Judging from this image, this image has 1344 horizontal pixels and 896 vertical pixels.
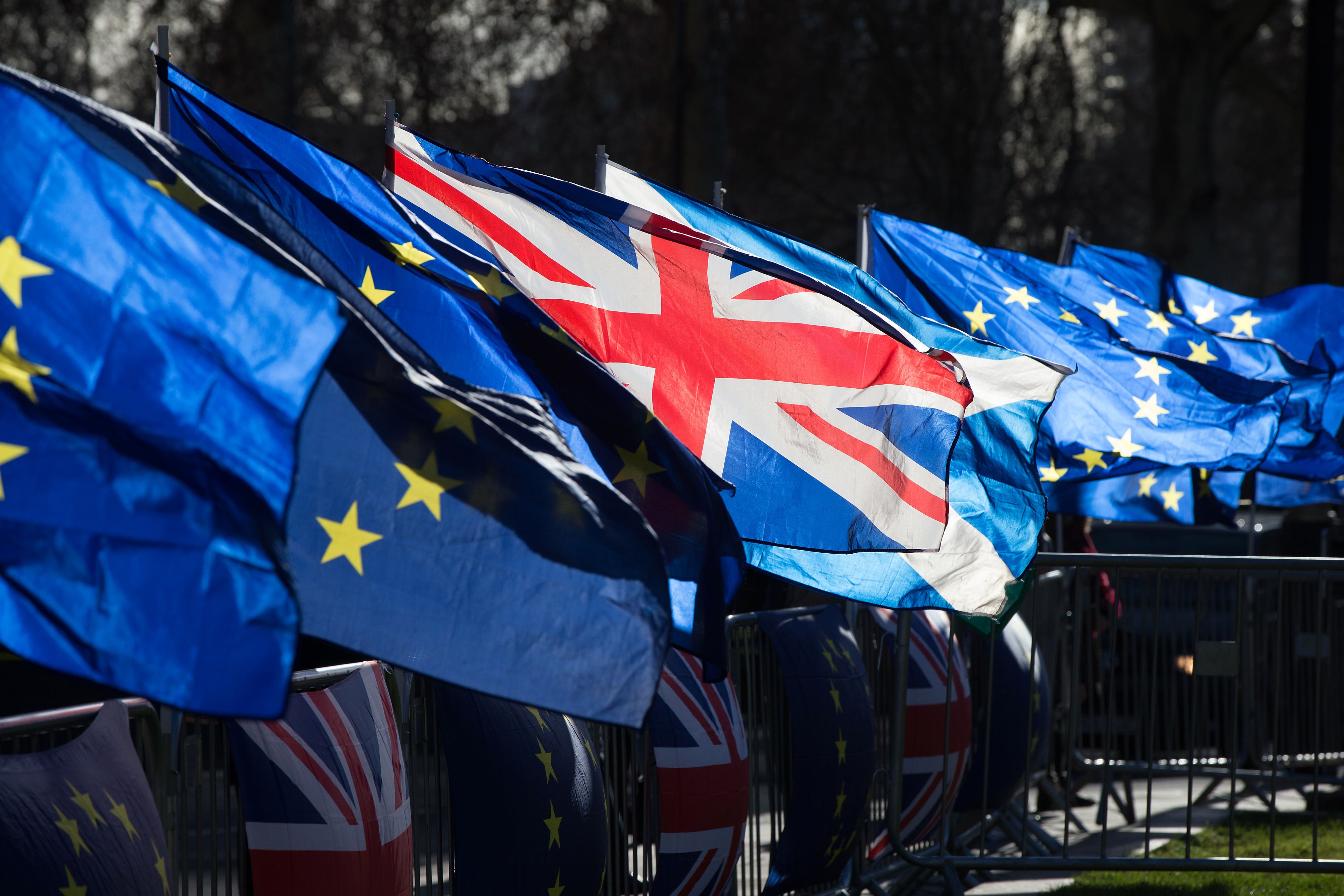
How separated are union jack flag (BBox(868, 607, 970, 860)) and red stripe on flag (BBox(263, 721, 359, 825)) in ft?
10.4

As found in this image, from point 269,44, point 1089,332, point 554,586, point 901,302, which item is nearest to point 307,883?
point 554,586

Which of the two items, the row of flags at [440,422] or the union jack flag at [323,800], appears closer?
the row of flags at [440,422]

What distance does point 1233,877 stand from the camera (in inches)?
289

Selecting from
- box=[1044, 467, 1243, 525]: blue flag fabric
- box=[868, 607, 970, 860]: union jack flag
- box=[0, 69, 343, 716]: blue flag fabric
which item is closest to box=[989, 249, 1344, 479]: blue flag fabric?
box=[1044, 467, 1243, 525]: blue flag fabric

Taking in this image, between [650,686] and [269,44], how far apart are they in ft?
49.8

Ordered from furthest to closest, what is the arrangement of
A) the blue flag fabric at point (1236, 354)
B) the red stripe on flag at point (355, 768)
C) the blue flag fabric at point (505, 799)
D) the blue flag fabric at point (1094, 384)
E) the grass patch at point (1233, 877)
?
the blue flag fabric at point (1236, 354) → the blue flag fabric at point (1094, 384) → the grass patch at point (1233, 877) → the blue flag fabric at point (505, 799) → the red stripe on flag at point (355, 768)

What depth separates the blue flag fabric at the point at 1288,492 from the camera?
37.8ft

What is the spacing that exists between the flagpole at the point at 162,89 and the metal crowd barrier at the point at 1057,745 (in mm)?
1992

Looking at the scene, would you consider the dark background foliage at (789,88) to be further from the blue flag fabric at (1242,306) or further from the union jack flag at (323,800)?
the union jack flag at (323,800)

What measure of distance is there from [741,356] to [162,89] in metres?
2.19

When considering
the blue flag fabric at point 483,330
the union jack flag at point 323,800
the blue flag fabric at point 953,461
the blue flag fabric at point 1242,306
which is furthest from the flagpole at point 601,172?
the blue flag fabric at point 1242,306

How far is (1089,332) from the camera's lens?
833cm

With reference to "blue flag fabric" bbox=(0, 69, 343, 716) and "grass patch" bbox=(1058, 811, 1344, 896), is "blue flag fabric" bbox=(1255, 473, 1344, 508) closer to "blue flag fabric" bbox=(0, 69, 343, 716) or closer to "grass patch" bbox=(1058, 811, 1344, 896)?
"grass patch" bbox=(1058, 811, 1344, 896)

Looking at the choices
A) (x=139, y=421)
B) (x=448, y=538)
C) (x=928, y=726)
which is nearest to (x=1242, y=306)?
(x=928, y=726)
